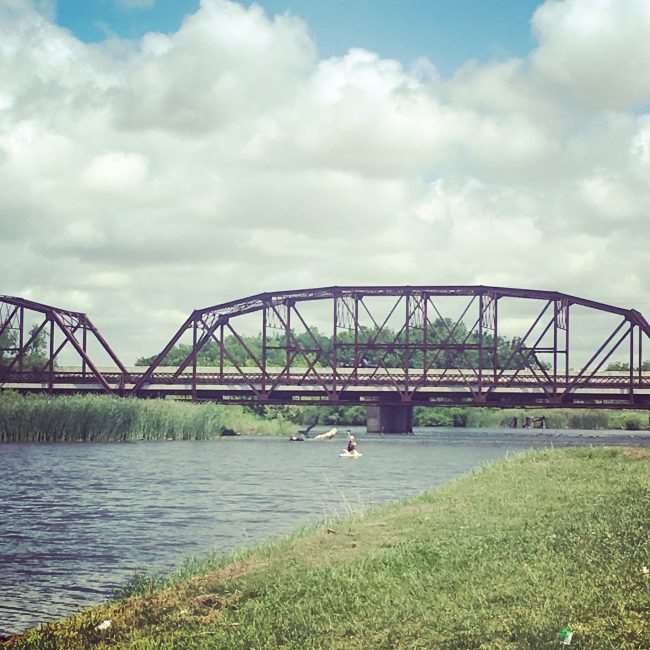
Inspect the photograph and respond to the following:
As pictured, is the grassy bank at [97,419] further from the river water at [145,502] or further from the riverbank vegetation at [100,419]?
the river water at [145,502]

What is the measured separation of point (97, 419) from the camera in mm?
88938

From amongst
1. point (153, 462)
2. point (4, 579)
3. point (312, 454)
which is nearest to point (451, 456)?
point (312, 454)

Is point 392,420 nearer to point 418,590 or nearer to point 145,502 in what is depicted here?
point 145,502

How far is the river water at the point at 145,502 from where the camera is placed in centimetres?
2609

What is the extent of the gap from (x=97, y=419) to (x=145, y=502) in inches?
1810

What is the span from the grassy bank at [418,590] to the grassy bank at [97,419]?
2472 inches

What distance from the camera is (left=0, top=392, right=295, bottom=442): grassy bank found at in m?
85.0

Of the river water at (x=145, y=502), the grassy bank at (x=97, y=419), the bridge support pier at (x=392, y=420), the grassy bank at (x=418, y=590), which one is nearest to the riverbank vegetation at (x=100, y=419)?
the grassy bank at (x=97, y=419)

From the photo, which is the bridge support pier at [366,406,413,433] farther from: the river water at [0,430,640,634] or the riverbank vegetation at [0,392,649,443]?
the river water at [0,430,640,634]

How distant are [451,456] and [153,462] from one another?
23611 mm

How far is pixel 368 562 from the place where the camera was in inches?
797

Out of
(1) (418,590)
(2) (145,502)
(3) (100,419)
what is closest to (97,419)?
(3) (100,419)

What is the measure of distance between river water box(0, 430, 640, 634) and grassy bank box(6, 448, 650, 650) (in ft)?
10.8

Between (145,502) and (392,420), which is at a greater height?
(392,420)
